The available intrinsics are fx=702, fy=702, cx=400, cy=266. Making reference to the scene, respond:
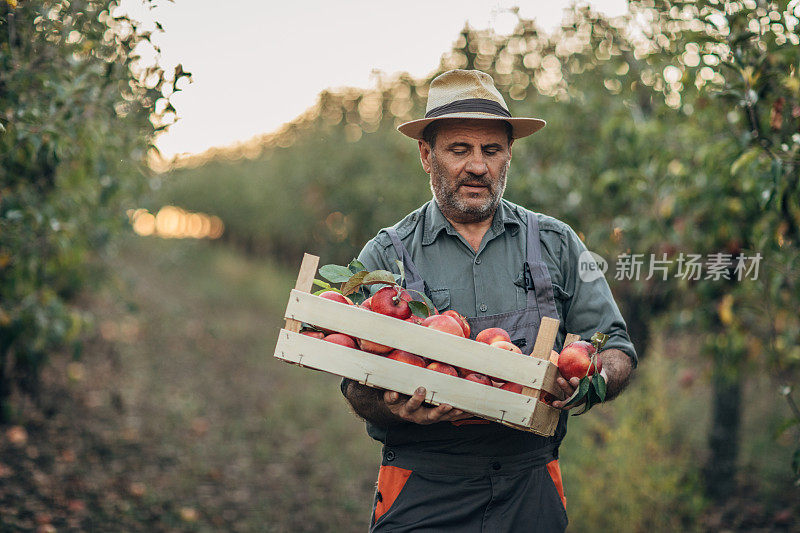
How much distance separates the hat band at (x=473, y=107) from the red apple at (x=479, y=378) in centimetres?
89

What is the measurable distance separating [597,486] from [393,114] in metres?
6.85

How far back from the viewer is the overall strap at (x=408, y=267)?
226 centimetres

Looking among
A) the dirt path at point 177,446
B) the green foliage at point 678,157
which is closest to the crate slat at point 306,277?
the green foliage at point 678,157

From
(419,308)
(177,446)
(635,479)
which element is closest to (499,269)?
(419,308)

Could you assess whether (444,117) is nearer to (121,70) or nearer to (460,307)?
(460,307)

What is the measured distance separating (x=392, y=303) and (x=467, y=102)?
76 cm

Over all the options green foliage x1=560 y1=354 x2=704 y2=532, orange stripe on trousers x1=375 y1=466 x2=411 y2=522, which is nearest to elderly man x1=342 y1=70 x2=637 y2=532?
orange stripe on trousers x1=375 y1=466 x2=411 y2=522

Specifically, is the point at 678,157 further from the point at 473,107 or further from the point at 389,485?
the point at 389,485

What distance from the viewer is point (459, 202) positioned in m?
2.36

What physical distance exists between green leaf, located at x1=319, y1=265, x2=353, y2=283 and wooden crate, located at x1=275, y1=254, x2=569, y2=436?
14 centimetres

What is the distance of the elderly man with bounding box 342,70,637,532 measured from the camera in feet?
7.14

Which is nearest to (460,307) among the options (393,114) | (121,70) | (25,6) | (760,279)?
(121,70)

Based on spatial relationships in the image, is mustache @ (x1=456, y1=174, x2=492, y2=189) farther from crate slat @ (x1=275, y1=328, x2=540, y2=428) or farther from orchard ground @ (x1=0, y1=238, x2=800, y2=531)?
orchard ground @ (x1=0, y1=238, x2=800, y2=531)

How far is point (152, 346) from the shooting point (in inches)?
435
